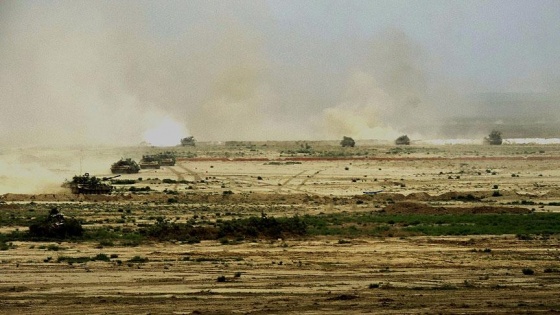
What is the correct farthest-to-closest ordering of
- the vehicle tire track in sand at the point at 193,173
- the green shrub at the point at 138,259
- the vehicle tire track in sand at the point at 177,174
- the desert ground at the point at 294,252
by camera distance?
the vehicle tire track in sand at the point at 193,173 < the vehicle tire track in sand at the point at 177,174 < the green shrub at the point at 138,259 < the desert ground at the point at 294,252

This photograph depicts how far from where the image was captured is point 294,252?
3188cm

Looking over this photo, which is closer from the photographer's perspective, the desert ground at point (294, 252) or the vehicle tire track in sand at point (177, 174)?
the desert ground at point (294, 252)

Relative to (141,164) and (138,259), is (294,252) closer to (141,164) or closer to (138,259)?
(138,259)

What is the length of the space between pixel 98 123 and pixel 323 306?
121246 mm

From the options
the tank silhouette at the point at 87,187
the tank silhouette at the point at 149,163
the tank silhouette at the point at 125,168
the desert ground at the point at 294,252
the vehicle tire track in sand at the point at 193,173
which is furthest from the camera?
the tank silhouette at the point at 149,163

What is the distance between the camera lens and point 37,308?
22.6m

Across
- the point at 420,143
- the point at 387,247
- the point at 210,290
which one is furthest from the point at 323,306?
the point at 420,143

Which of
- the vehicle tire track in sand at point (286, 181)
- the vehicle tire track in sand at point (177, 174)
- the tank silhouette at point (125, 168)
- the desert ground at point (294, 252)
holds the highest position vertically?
the tank silhouette at point (125, 168)

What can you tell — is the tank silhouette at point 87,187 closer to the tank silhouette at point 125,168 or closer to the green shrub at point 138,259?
the tank silhouette at point 125,168

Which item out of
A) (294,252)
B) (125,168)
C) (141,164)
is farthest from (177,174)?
(294,252)

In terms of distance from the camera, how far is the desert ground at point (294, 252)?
23.5 metres

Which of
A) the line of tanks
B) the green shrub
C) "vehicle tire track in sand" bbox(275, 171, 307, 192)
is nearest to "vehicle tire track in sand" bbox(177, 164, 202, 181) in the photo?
the line of tanks

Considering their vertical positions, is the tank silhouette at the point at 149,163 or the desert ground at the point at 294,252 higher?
the tank silhouette at the point at 149,163

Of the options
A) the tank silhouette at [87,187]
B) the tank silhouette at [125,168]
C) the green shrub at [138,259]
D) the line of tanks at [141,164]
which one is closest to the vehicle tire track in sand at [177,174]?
the line of tanks at [141,164]
